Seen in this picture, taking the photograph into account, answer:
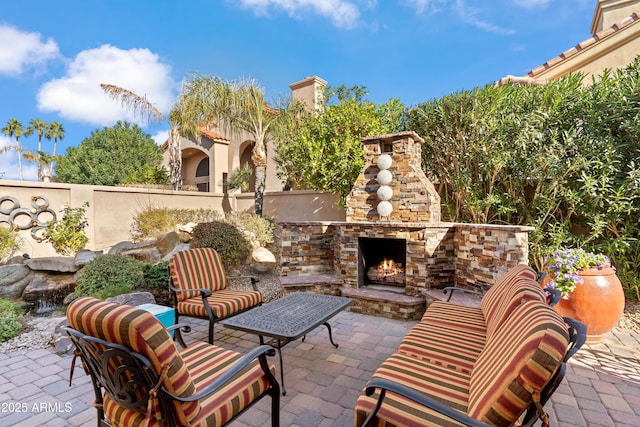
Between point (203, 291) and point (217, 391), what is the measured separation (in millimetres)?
1838

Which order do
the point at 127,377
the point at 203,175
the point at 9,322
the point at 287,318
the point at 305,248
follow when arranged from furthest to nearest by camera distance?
the point at 203,175
the point at 305,248
the point at 9,322
the point at 287,318
the point at 127,377

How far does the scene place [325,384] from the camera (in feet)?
9.85

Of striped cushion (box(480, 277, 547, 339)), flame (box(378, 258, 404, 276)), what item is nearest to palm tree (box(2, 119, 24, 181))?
flame (box(378, 258, 404, 276))

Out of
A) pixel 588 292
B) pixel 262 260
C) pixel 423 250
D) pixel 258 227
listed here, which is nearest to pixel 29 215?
pixel 258 227

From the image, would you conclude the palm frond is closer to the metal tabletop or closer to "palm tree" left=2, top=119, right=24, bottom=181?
the metal tabletop

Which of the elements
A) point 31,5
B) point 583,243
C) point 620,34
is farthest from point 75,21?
point 620,34

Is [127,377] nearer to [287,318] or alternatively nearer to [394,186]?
[287,318]

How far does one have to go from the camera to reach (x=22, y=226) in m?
7.99

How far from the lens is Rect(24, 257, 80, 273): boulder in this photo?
21.8 ft

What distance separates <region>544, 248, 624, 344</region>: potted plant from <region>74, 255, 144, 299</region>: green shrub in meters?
6.19

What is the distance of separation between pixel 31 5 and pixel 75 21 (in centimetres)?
78

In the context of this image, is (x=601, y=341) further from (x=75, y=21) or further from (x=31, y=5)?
(x=31, y=5)

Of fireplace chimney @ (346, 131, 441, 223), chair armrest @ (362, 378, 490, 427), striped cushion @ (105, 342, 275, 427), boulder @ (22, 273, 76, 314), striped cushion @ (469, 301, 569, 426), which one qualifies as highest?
fireplace chimney @ (346, 131, 441, 223)

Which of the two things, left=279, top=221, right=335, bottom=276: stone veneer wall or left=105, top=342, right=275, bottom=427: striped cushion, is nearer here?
left=105, top=342, right=275, bottom=427: striped cushion
